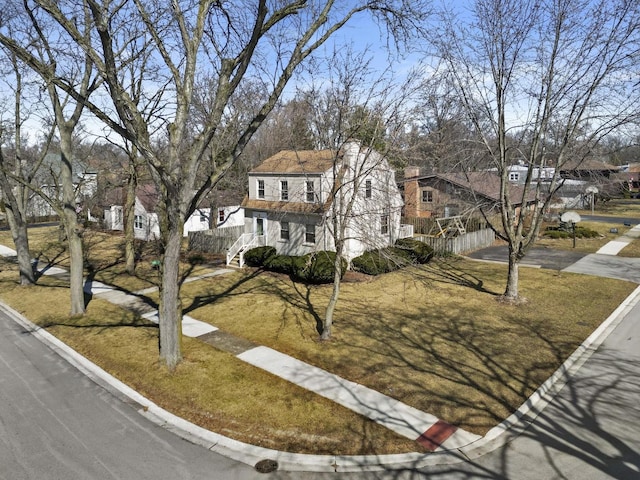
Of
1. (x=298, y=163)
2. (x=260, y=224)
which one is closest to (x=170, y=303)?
(x=298, y=163)

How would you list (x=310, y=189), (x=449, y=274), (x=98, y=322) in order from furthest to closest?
(x=449, y=274)
(x=310, y=189)
(x=98, y=322)

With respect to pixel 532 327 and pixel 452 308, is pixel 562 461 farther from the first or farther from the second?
pixel 452 308

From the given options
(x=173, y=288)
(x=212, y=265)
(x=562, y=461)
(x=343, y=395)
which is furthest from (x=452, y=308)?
(x=212, y=265)

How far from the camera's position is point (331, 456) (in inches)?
289

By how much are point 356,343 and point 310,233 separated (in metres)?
11.0

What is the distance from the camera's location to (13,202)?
1881cm

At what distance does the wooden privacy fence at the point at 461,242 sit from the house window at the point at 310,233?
7.80m

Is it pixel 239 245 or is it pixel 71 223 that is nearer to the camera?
pixel 71 223

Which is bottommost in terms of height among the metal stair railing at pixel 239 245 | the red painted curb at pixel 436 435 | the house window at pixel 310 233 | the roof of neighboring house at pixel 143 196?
the red painted curb at pixel 436 435

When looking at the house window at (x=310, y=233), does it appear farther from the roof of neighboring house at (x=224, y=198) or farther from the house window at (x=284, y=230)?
the roof of neighboring house at (x=224, y=198)

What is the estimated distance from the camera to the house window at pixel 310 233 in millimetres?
22641

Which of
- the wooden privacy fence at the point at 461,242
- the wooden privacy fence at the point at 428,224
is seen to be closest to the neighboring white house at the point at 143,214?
the wooden privacy fence at the point at 461,242

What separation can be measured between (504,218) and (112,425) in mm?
14587

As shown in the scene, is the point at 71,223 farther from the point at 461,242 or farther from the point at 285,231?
the point at 461,242
